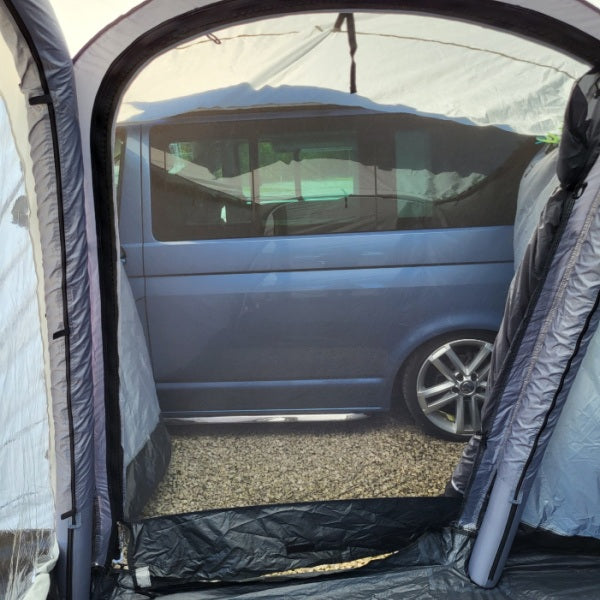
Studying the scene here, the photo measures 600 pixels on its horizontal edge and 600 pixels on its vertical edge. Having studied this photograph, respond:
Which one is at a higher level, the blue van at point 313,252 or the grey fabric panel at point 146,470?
the blue van at point 313,252

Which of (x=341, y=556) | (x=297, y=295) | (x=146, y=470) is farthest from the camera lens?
(x=297, y=295)

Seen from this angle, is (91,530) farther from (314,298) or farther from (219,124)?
(219,124)

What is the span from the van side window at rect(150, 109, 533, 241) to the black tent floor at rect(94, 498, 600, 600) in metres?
1.25

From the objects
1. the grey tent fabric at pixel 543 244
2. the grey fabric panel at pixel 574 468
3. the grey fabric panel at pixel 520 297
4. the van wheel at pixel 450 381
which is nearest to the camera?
the grey tent fabric at pixel 543 244

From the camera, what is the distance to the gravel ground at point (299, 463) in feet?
8.52

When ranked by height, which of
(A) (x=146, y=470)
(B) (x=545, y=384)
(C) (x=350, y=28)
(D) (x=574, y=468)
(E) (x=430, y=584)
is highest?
(C) (x=350, y=28)

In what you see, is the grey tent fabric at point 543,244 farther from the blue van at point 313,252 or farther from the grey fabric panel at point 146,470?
the grey fabric panel at point 146,470

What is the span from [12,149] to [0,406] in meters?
0.73

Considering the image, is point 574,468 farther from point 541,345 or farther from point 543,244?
point 543,244

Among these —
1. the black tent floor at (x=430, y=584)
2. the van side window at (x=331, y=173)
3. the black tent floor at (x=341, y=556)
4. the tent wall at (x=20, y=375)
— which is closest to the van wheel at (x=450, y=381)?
the van side window at (x=331, y=173)

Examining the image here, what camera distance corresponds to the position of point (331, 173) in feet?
8.80

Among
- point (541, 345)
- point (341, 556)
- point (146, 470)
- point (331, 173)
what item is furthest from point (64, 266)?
point (541, 345)

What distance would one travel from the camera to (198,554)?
2.21m

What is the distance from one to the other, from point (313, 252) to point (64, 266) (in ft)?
4.00
